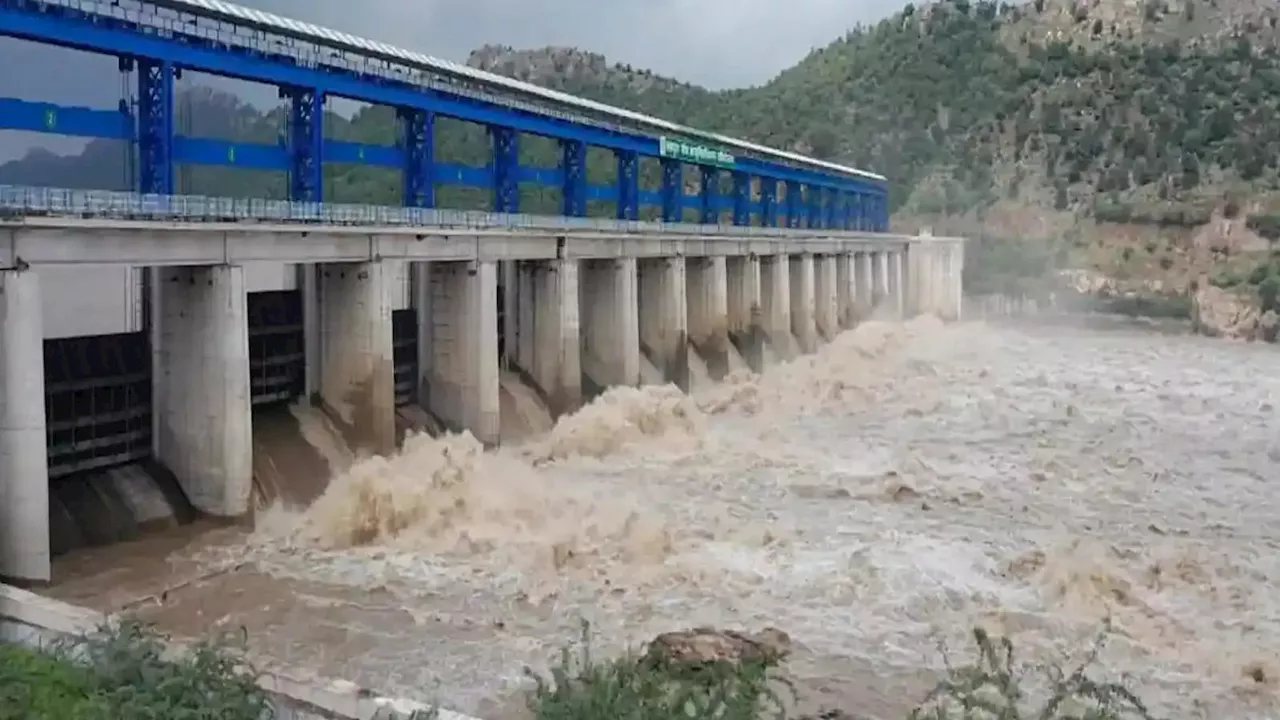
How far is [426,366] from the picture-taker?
2159cm

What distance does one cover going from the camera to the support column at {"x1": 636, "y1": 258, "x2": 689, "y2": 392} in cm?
3033

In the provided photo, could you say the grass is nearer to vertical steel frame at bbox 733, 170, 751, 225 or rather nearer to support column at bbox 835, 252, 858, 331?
vertical steel frame at bbox 733, 170, 751, 225

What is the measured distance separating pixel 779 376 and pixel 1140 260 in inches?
1458

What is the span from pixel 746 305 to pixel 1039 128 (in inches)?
1997

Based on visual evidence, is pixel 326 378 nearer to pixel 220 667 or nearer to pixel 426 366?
pixel 426 366

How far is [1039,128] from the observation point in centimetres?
7931

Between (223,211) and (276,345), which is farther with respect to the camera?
(276,345)

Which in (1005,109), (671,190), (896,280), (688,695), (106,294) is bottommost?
(688,695)

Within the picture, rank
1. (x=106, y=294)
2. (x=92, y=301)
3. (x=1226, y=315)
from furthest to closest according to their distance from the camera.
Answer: (x=1226, y=315) → (x=106, y=294) → (x=92, y=301)

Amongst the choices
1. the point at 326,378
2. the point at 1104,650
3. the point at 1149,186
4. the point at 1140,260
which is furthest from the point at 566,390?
the point at 1149,186

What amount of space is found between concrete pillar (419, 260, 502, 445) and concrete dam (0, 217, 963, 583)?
0.04 metres

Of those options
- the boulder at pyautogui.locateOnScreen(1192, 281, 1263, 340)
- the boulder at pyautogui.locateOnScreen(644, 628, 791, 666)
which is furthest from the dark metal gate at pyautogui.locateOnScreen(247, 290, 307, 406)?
the boulder at pyautogui.locateOnScreen(1192, 281, 1263, 340)

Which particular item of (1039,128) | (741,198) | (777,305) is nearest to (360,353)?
(777,305)

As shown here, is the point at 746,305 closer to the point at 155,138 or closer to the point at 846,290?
the point at 846,290
